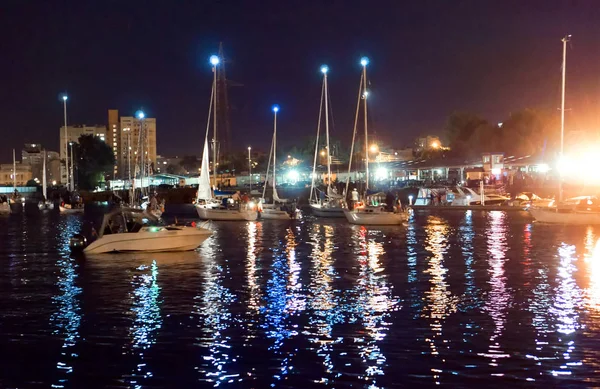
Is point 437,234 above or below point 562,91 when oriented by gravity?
below

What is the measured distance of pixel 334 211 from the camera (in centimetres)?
5122

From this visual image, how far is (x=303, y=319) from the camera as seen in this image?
46.9ft

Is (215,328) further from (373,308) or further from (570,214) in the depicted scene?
(570,214)

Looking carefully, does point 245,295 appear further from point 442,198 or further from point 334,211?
point 442,198

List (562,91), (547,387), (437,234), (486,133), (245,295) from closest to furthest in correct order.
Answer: (547,387) → (245,295) → (437,234) → (562,91) → (486,133)

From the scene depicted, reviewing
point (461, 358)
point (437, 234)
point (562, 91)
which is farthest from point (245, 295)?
point (562, 91)

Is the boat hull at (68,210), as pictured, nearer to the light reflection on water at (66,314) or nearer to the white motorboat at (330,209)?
the white motorboat at (330,209)

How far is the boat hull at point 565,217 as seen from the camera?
40.4 metres

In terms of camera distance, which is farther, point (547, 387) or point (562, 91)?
point (562, 91)

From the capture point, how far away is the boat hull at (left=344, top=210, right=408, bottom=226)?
1636 inches

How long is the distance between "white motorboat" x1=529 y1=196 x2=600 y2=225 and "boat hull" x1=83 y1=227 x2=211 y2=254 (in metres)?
25.2

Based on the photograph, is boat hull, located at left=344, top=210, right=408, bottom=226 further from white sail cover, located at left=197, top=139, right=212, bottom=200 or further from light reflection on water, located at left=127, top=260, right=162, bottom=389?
light reflection on water, located at left=127, top=260, right=162, bottom=389

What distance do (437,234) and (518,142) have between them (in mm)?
69543

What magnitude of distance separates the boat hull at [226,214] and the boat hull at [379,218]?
9222mm
